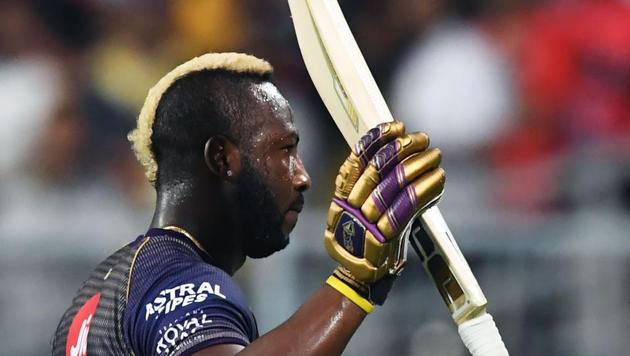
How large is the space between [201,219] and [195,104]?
0.26 metres

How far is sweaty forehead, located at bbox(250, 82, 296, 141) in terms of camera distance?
239cm

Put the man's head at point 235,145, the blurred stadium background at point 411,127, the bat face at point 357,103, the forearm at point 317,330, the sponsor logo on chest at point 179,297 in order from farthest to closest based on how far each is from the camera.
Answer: the blurred stadium background at point 411,127 < the man's head at point 235,145 < the bat face at point 357,103 < the sponsor logo on chest at point 179,297 < the forearm at point 317,330

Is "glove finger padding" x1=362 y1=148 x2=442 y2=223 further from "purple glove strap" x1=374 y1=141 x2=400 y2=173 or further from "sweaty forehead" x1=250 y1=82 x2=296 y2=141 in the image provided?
"sweaty forehead" x1=250 y1=82 x2=296 y2=141

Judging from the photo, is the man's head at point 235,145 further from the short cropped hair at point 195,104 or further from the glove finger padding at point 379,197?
the glove finger padding at point 379,197

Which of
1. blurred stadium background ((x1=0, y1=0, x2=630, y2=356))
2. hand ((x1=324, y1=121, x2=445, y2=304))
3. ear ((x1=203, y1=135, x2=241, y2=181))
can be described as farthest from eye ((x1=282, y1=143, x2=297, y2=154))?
blurred stadium background ((x1=0, y1=0, x2=630, y2=356))

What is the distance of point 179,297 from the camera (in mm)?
2000

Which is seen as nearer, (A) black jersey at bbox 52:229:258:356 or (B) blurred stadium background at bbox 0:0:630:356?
(A) black jersey at bbox 52:229:258:356

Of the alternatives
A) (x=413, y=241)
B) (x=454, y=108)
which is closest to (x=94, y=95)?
(x=454, y=108)

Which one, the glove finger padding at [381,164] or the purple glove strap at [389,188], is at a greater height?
the glove finger padding at [381,164]

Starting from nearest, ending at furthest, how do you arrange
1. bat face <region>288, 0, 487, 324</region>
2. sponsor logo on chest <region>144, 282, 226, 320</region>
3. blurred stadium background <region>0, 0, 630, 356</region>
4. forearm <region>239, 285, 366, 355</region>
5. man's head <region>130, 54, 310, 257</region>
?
forearm <region>239, 285, 366, 355</region> < sponsor logo on chest <region>144, 282, 226, 320</region> < bat face <region>288, 0, 487, 324</region> < man's head <region>130, 54, 310, 257</region> < blurred stadium background <region>0, 0, 630, 356</region>

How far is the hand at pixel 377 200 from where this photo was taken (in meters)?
1.91

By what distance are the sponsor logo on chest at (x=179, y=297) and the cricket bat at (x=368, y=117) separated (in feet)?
1.34

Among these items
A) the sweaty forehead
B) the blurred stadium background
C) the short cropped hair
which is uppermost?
the short cropped hair

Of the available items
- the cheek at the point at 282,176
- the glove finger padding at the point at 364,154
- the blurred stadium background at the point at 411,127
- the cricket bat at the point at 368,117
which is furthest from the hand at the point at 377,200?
the blurred stadium background at the point at 411,127
